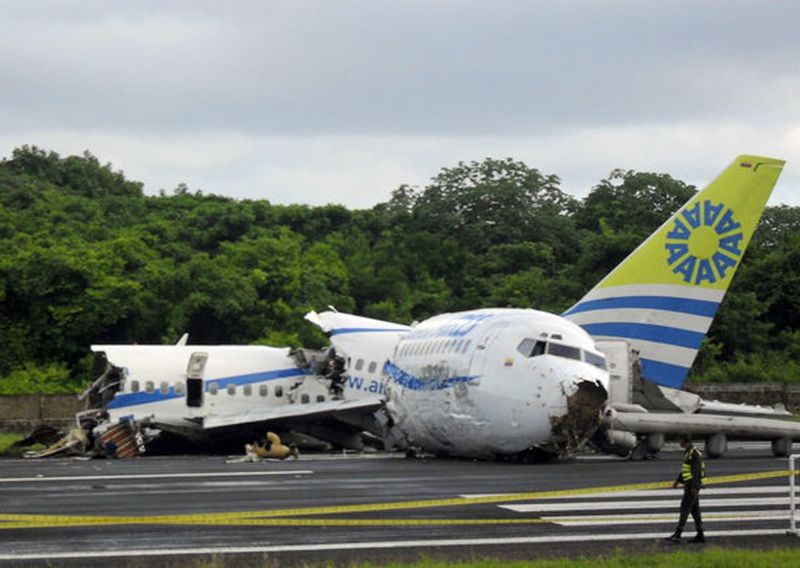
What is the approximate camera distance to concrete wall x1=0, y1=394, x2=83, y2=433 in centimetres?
6081

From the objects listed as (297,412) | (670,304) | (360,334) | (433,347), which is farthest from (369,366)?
(670,304)

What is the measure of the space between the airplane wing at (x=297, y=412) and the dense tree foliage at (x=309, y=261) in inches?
889

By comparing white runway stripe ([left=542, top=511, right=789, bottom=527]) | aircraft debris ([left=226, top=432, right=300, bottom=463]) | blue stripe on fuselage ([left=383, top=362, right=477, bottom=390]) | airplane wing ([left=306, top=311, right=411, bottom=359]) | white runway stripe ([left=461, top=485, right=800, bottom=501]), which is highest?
airplane wing ([left=306, top=311, right=411, bottom=359])

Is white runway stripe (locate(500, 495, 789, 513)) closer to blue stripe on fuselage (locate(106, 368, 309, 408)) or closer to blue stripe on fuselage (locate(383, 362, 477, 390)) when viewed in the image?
blue stripe on fuselage (locate(383, 362, 477, 390))

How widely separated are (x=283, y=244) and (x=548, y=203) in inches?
881

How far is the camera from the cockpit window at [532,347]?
36.4m

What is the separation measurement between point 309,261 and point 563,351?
165 ft

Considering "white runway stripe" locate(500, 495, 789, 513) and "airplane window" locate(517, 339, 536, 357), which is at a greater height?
"airplane window" locate(517, 339, 536, 357)

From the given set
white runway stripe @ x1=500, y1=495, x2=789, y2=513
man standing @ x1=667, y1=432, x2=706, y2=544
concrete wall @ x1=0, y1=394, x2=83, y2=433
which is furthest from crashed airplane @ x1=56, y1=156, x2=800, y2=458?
man standing @ x1=667, y1=432, x2=706, y2=544

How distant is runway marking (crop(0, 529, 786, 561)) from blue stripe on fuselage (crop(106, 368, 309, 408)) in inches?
1109

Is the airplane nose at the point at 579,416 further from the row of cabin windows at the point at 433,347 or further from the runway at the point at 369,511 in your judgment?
the row of cabin windows at the point at 433,347

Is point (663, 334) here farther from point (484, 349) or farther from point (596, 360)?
point (484, 349)

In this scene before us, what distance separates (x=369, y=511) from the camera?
86.0 ft

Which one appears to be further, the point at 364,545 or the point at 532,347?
the point at 532,347
